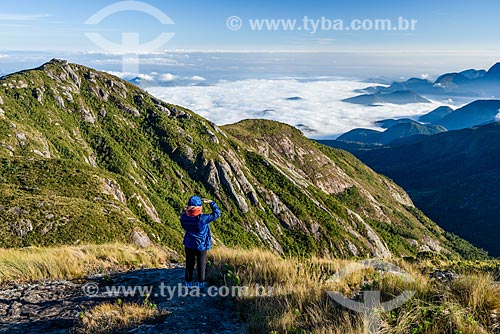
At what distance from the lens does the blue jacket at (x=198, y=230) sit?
10.1 metres

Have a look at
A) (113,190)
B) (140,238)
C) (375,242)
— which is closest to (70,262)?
(140,238)

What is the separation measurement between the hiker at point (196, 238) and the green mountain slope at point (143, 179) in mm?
36390

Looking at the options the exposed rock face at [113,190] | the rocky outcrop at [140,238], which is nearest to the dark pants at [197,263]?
the rocky outcrop at [140,238]

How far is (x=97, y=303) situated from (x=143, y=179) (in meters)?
98.9

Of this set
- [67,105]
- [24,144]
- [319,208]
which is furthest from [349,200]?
[24,144]

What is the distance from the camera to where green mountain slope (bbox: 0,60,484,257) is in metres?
48.1

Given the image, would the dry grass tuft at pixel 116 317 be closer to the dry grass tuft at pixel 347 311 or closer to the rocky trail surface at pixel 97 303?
the rocky trail surface at pixel 97 303

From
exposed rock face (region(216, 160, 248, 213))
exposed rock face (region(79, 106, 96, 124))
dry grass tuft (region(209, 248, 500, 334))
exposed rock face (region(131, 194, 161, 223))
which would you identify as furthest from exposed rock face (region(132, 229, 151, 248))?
exposed rock face (region(79, 106, 96, 124))

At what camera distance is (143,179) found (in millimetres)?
103375

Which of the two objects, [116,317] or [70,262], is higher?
[116,317]

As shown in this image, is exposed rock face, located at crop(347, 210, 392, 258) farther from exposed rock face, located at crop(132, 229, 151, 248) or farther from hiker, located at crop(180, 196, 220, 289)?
hiker, located at crop(180, 196, 220, 289)

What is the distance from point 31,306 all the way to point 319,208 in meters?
136

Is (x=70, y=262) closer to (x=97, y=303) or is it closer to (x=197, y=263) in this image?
(x=97, y=303)

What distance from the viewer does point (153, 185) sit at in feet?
344
